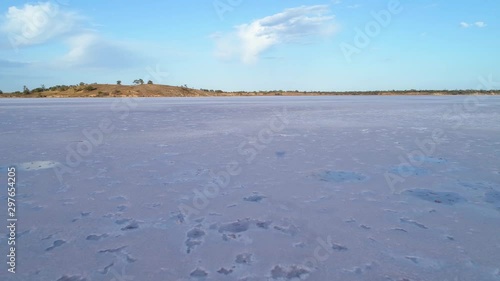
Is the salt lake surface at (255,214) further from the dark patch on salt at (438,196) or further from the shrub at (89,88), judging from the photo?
the shrub at (89,88)

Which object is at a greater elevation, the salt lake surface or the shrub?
the shrub

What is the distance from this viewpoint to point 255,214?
477 centimetres

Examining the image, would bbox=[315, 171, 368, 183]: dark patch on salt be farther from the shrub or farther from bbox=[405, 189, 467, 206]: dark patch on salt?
the shrub

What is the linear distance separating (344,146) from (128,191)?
22.2ft

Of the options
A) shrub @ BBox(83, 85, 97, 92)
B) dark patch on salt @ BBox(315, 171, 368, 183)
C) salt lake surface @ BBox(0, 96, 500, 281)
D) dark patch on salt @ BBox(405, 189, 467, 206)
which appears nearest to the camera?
salt lake surface @ BBox(0, 96, 500, 281)

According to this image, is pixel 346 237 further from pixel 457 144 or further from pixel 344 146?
pixel 457 144

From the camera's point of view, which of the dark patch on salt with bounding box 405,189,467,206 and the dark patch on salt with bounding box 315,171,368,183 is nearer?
the dark patch on salt with bounding box 405,189,467,206

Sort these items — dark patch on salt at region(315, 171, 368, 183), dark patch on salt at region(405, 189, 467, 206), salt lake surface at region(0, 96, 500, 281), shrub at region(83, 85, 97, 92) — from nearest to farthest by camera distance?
salt lake surface at region(0, 96, 500, 281), dark patch on salt at region(405, 189, 467, 206), dark patch on salt at region(315, 171, 368, 183), shrub at region(83, 85, 97, 92)

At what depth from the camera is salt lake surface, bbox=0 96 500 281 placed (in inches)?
131

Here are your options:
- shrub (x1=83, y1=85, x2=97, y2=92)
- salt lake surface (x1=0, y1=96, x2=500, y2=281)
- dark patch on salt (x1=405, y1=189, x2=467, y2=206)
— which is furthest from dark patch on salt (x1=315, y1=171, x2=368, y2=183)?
shrub (x1=83, y1=85, x2=97, y2=92)

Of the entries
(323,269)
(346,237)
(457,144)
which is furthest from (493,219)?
(457,144)

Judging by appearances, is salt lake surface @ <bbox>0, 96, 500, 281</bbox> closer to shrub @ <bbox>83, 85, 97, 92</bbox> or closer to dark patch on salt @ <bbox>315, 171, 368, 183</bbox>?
dark patch on salt @ <bbox>315, 171, 368, 183</bbox>

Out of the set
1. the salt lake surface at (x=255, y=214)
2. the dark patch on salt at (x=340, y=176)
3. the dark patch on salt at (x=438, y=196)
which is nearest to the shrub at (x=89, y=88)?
the salt lake surface at (x=255, y=214)

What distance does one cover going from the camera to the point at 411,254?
11.6 ft
